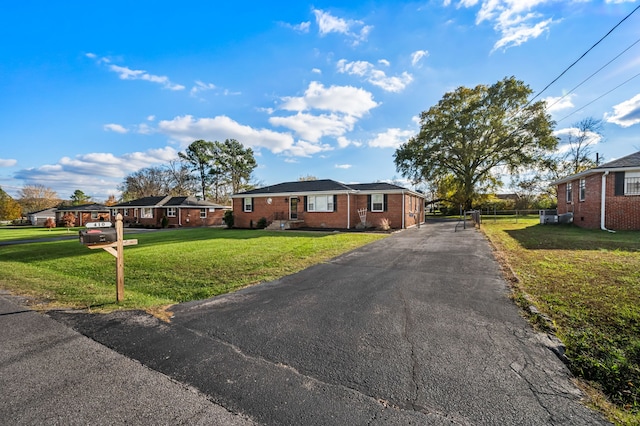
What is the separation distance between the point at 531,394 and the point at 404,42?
1347 centimetres

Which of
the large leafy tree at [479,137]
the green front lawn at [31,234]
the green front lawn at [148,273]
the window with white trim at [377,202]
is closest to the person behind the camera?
the green front lawn at [148,273]

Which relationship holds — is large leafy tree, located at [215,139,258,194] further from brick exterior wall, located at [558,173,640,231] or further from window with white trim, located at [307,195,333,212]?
brick exterior wall, located at [558,173,640,231]

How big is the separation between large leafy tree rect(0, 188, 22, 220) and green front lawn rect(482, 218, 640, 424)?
62.7 meters

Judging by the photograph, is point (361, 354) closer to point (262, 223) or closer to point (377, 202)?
point (377, 202)

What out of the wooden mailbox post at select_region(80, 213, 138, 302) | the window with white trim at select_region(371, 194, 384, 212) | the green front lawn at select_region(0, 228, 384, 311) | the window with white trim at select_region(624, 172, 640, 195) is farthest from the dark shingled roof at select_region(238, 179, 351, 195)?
the wooden mailbox post at select_region(80, 213, 138, 302)

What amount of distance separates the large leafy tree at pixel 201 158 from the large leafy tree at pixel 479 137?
29.9 m

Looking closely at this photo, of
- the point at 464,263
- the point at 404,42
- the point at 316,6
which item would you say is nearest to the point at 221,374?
the point at 464,263

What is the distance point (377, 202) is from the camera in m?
18.8

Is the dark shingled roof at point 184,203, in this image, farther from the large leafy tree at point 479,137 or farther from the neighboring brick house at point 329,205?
the large leafy tree at point 479,137

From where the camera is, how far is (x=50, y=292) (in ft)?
17.8

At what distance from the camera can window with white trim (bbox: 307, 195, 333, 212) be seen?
1942 cm

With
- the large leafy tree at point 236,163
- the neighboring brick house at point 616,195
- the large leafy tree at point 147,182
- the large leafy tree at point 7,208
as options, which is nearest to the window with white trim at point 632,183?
the neighboring brick house at point 616,195

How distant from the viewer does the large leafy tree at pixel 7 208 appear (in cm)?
4034

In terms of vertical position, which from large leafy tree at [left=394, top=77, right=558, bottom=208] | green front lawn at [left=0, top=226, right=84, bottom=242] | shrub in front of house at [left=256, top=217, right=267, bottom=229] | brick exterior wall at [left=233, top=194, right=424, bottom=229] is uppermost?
large leafy tree at [left=394, top=77, right=558, bottom=208]
